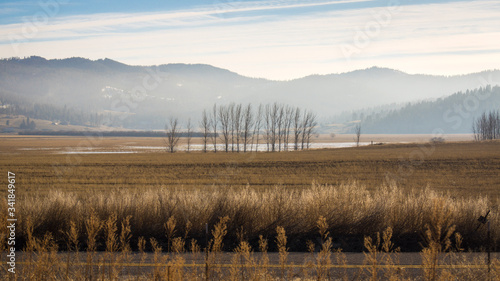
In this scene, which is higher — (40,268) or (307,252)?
(40,268)

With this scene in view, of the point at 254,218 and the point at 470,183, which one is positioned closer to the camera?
the point at 254,218

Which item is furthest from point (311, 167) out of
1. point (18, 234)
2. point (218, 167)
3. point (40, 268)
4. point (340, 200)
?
point (40, 268)

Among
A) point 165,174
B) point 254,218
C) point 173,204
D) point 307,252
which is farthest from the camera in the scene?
point 165,174

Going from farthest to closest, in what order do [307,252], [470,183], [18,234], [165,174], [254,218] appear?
Result: [165,174] → [470,183] → [254,218] → [18,234] → [307,252]

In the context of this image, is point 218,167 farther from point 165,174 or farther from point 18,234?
point 18,234

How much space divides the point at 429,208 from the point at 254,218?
205 inches

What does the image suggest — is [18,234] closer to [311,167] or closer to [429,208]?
[429,208]

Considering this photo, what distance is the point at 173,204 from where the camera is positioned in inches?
547

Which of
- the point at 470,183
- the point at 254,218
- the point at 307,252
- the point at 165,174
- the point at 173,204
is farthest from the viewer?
the point at 165,174

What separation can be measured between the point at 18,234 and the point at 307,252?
7.47 m

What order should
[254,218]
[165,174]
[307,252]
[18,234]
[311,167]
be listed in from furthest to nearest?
[311,167]
[165,174]
[254,218]
[18,234]
[307,252]

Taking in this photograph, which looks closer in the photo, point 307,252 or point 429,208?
point 307,252

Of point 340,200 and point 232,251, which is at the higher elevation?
point 340,200

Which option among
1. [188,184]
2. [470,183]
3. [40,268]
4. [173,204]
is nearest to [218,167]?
[188,184]
